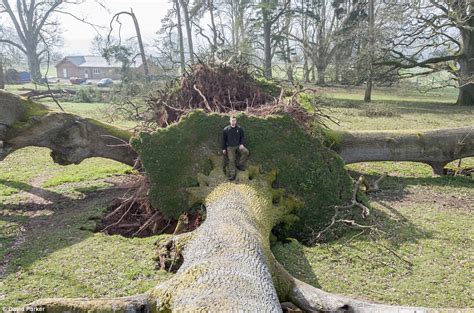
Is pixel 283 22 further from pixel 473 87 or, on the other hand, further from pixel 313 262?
pixel 313 262

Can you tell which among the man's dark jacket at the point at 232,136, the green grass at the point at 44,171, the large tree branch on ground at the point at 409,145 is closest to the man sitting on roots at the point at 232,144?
the man's dark jacket at the point at 232,136

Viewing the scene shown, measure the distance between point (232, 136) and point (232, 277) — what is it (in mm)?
4262

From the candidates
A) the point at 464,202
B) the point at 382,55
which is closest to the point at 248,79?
the point at 464,202

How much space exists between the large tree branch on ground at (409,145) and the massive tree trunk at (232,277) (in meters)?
4.28

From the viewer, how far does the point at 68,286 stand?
19.7 feet

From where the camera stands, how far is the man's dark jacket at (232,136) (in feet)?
26.5

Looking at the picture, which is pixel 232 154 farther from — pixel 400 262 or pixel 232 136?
pixel 400 262

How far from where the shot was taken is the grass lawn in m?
5.92

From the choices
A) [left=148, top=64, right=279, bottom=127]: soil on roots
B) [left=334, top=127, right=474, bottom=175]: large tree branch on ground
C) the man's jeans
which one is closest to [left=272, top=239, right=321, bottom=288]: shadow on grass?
the man's jeans

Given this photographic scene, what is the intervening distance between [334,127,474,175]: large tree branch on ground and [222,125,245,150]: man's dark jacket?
389 centimetres

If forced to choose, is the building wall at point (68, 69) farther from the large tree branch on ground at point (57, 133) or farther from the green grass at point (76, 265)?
the green grass at point (76, 265)

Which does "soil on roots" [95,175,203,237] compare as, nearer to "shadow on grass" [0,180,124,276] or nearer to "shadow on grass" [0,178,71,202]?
"shadow on grass" [0,180,124,276]

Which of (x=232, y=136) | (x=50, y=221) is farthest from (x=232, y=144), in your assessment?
(x=50, y=221)

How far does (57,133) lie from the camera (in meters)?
10.1
